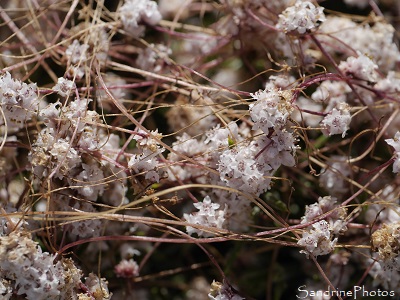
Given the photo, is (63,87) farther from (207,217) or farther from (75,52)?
(207,217)

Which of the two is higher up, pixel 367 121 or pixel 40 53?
pixel 40 53

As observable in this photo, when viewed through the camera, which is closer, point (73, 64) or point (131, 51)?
point (73, 64)

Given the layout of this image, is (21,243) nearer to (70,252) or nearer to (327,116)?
(70,252)

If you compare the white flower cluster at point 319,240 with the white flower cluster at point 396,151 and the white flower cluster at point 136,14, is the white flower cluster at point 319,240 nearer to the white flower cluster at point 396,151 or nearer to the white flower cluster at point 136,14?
the white flower cluster at point 396,151

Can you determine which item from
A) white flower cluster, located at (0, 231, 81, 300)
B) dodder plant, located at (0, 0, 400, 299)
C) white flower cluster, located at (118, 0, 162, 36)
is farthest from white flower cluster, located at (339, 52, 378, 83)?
white flower cluster, located at (0, 231, 81, 300)

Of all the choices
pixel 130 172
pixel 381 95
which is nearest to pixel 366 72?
pixel 381 95
